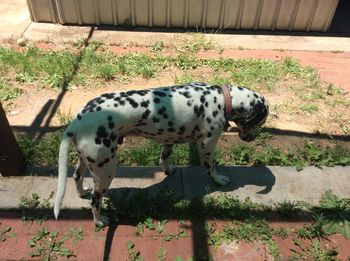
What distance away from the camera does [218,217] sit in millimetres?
4289

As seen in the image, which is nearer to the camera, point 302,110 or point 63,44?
point 302,110

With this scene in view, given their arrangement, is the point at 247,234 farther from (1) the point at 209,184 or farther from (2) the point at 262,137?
(2) the point at 262,137

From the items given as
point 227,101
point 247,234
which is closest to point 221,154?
point 247,234

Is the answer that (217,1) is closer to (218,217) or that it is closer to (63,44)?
(63,44)

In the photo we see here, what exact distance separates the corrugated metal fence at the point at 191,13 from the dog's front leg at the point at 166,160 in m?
4.66

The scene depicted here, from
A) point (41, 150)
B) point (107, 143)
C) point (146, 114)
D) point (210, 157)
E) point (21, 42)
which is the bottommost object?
point (41, 150)

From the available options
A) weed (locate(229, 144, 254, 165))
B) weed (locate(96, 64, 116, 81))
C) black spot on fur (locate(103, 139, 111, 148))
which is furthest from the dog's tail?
weed (locate(96, 64, 116, 81))

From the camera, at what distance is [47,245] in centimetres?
389

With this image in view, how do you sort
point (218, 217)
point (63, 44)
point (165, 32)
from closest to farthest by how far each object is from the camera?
point (218, 217), point (63, 44), point (165, 32)

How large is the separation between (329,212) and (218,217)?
4.48ft

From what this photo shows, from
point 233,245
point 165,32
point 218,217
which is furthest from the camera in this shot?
point 165,32

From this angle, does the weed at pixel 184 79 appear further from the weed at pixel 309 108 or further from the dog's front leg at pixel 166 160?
the dog's front leg at pixel 166 160

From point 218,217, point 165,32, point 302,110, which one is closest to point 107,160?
point 218,217

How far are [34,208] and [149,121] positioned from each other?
1835 millimetres
